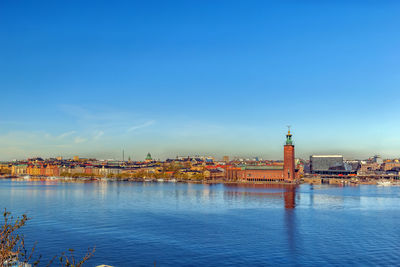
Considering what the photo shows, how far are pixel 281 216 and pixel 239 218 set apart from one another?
454 centimetres

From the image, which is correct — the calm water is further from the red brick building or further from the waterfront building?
the waterfront building

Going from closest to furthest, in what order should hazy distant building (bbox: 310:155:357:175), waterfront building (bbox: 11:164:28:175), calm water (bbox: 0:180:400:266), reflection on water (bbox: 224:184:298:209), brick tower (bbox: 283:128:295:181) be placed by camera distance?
calm water (bbox: 0:180:400:266), reflection on water (bbox: 224:184:298:209), brick tower (bbox: 283:128:295:181), hazy distant building (bbox: 310:155:357:175), waterfront building (bbox: 11:164:28:175)

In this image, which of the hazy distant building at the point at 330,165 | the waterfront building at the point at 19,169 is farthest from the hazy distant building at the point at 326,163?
the waterfront building at the point at 19,169

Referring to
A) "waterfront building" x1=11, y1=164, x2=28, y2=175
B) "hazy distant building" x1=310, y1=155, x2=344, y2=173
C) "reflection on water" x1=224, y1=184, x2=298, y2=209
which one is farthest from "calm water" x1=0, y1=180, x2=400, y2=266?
"waterfront building" x1=11, y1=164, x2=28, y2=175

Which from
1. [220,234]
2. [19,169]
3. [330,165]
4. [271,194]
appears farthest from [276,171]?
[19,169]

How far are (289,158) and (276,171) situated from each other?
796cm

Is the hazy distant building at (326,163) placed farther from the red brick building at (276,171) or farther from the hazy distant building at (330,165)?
the red brick building at (276,171)

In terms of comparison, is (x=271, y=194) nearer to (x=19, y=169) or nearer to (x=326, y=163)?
(x=326, y=163)

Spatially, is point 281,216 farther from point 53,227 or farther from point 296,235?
point 53,227

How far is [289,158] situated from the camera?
110 metres

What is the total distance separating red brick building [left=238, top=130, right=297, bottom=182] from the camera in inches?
4328

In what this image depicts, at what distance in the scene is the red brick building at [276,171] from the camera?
10994 centimetres

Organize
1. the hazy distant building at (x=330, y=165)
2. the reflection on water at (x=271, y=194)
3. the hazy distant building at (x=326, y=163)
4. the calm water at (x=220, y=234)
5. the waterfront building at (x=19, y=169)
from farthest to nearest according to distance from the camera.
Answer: the waterfront building at (x=19, y=169), the hazy distant building at (x=326, y=163), the hazy distant building at (x=330, y=165), the reflection on water at (x=271, y=194), the calm water at (x=220, y=234)

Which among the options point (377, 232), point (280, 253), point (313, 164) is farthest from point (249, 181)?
point (280, 253)
